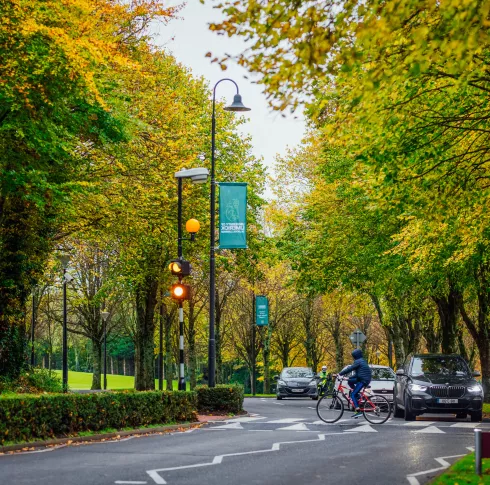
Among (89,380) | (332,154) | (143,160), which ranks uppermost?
(332,154)

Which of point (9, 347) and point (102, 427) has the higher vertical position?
point (9, 347)

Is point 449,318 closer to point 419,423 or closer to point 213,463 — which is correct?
point 419,423

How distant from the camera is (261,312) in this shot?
147 feet

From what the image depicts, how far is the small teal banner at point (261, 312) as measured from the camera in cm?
4434

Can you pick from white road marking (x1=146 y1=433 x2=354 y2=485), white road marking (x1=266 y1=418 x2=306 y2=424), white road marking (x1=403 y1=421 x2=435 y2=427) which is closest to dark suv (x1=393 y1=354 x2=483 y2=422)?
white road marking (x1=403 y1=421 x2=435 y2=427)

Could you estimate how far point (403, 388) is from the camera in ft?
75.6

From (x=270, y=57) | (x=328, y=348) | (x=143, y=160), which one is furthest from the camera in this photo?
(x=328, y=348)

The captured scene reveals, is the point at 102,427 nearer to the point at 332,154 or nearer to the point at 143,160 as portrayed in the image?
the point at 143,160

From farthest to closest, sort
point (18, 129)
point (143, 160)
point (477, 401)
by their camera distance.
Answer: point (143, 160)
point (477, 401)
point (18, 129)

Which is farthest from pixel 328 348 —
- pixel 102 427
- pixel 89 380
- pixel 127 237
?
pixel 102 427

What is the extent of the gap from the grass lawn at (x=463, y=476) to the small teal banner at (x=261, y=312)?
32521 mm

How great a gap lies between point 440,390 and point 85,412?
1008cm

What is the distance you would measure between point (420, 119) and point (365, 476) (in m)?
6.97

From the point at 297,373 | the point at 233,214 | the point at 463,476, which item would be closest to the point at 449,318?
the point at 297,373
